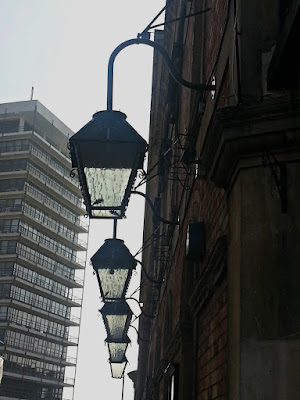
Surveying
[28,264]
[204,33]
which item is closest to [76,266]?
[28,264]

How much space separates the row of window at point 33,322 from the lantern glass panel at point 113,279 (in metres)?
60.6

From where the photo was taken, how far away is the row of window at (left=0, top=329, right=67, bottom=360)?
65812mm

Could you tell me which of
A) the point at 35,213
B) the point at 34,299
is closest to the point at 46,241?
the point at 35,213

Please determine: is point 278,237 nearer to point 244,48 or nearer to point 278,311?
point 278,311

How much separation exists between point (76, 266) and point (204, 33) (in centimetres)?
7600

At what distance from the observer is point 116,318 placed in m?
9.23

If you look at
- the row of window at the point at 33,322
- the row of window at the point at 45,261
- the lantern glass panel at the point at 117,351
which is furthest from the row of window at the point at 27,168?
the lantern glass panel at the point at 117,351

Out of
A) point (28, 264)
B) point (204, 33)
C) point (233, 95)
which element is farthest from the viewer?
point (28, 264)

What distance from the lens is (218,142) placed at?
307cm

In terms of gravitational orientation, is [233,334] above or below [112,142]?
below

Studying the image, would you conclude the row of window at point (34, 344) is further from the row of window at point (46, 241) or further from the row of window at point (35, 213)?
the row of window at point (35, 213)

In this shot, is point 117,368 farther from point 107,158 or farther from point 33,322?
point 33,322

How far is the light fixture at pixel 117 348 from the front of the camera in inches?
384

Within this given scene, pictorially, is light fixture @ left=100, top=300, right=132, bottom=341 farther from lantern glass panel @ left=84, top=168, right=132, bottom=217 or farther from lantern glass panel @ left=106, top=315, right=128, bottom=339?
lantern glass panel @ left=84, top=168, right=132, bottom=217
